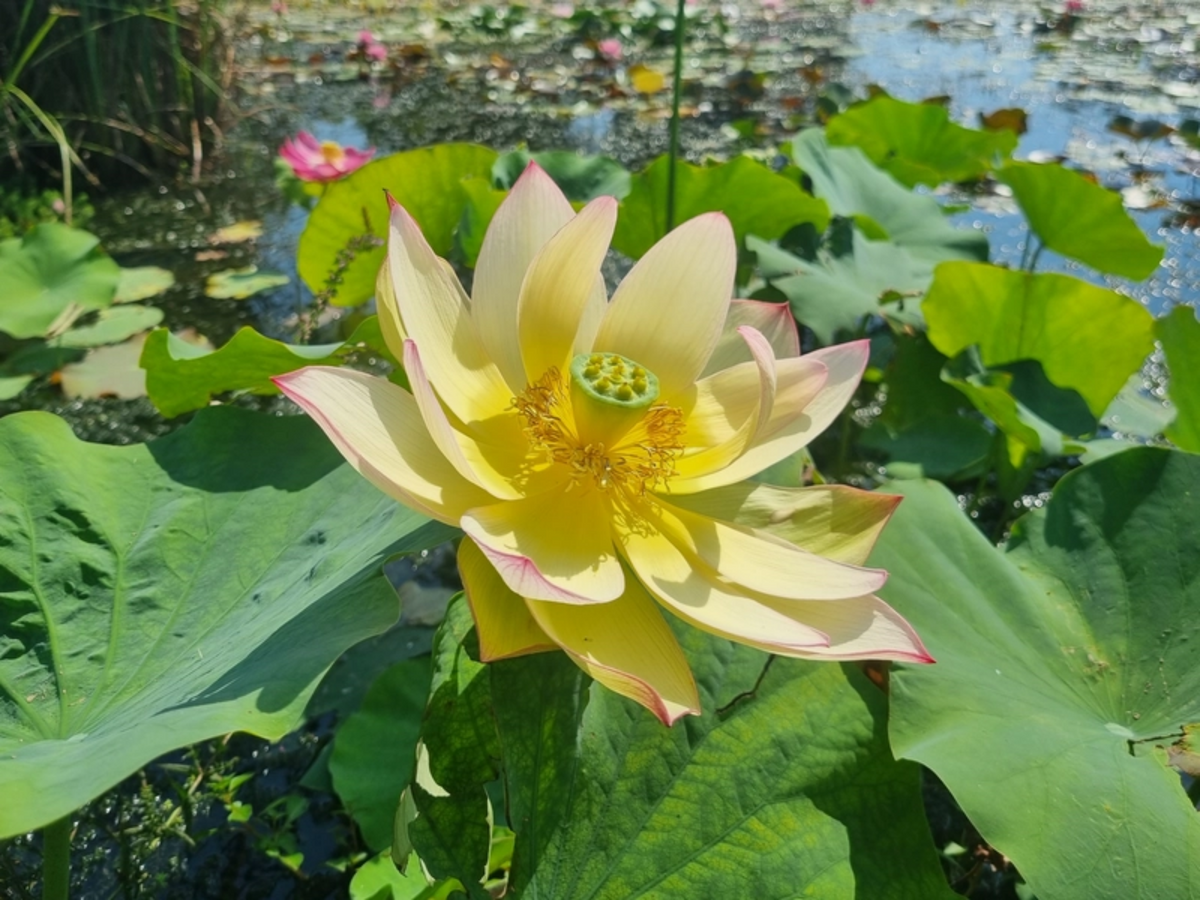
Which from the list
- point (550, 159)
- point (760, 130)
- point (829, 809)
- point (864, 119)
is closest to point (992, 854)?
point (829, 809)

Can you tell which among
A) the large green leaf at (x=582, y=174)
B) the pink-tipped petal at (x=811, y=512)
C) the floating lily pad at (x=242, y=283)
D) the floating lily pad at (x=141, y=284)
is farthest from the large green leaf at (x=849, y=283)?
the floating lily pad at (x=141, y=284)

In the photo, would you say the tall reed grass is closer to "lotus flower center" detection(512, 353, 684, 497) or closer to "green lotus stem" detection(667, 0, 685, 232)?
"green lotus stem" detection(667, 0, 685, 232)

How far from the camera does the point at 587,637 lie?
0.80m

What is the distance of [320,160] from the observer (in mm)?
2426

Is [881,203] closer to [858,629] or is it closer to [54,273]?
[858,629]

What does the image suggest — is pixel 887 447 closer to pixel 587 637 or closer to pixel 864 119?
pixel 587 637

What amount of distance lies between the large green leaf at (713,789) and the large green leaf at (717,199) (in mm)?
1184

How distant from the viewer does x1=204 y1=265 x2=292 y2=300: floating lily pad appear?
2.69 metres

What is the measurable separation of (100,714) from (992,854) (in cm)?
115

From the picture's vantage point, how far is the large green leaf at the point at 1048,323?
1624 mm

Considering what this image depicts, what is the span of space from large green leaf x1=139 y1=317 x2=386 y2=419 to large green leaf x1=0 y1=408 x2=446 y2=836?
4.1 inches

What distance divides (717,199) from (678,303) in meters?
1.07

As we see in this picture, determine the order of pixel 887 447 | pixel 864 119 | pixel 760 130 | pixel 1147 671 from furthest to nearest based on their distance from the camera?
pixel 760 130, pixel 864 119, pixel 887 447, pixel 1147 671

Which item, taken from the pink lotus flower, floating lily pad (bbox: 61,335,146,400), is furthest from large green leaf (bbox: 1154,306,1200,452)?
floating lily pad (bbox: 61,335,146,400)
